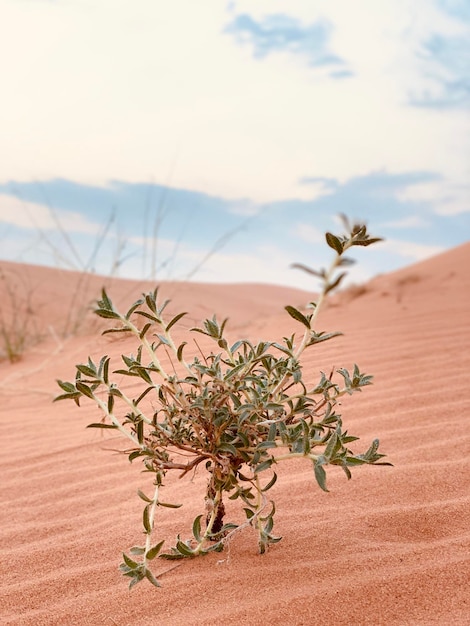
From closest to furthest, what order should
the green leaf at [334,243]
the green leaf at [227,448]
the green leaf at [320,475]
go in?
the green leaf at [320,475]
the green leaf at [334,243]
the green leaf at [227,448]

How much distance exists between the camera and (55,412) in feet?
13.8

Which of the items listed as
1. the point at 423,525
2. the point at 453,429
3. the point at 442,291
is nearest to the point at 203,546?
the point at 423,525

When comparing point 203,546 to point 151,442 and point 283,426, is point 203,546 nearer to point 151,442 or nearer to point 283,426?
point 151,442

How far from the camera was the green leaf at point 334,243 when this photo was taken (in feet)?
5.28

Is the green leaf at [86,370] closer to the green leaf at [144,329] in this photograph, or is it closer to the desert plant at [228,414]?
the desert plant at [228,414]

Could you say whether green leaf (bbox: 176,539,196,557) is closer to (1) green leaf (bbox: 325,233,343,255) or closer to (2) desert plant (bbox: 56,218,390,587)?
(2) desert plant (bbox: 56,218,390,587)

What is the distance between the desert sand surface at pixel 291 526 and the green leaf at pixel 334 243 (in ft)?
2.28

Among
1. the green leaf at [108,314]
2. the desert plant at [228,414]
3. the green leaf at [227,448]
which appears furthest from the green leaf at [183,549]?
the green leaf at [108,314]

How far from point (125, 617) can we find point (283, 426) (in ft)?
1.88

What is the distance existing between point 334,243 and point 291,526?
2.97 feet

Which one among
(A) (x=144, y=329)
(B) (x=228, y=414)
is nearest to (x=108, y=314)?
(A) (x=144, y=329)

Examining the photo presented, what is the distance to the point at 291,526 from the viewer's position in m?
2.10

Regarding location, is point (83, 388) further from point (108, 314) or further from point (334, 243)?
point (334, 243)

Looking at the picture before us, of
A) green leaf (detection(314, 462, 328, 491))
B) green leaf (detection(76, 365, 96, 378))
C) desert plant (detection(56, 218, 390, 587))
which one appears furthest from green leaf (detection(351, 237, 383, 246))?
green leaf (detection(76, 365, 96, 378))
